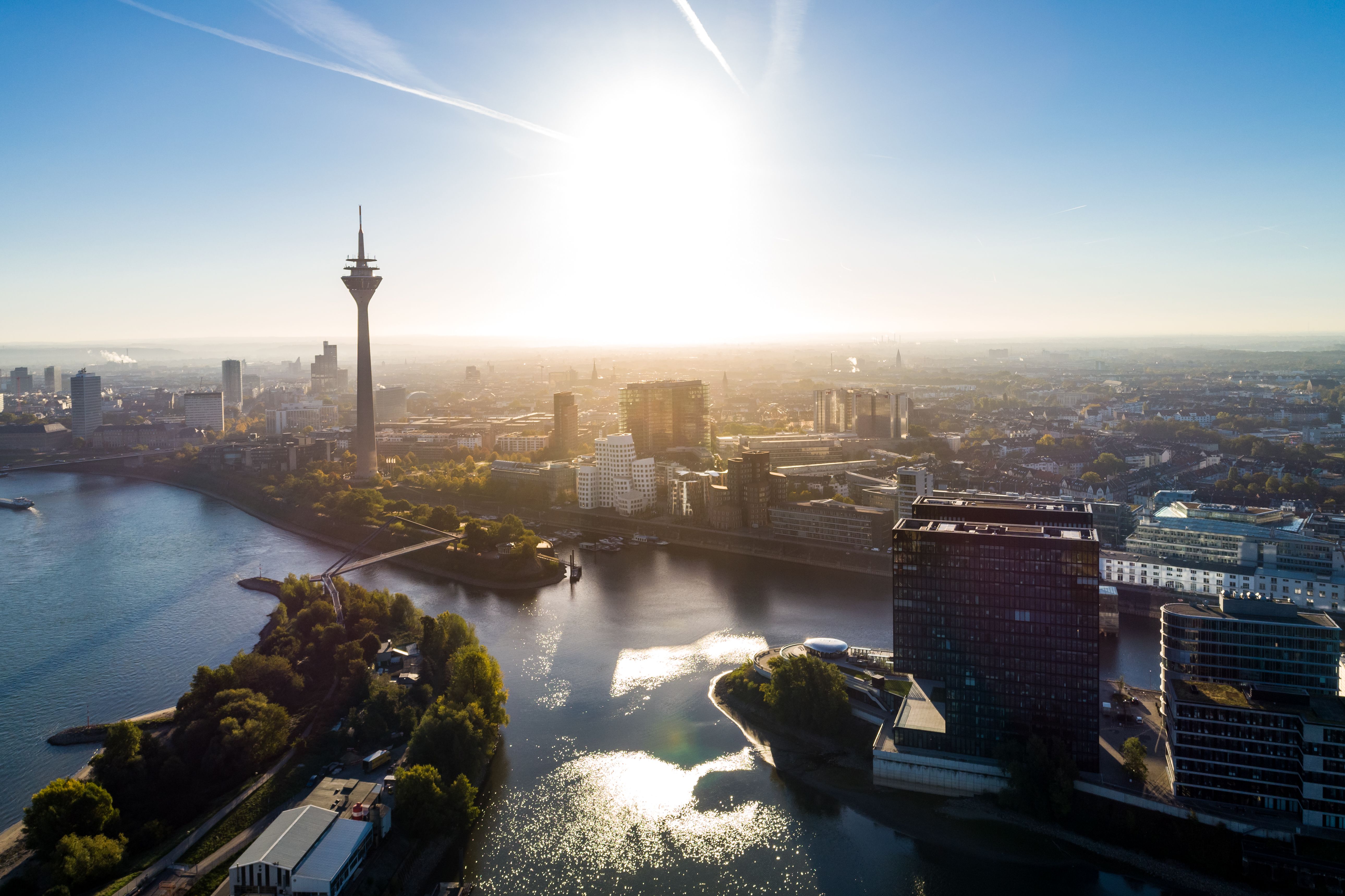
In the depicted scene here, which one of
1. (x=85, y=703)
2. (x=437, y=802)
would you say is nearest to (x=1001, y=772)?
(x=437, y=802)

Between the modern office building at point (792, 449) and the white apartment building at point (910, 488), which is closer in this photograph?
the white apartment building at point (910, 488)

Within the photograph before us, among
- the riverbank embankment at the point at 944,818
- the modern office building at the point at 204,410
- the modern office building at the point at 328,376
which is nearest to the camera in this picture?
the riverbank embankment at the point at 944,818

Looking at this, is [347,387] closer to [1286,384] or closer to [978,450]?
[978,450]

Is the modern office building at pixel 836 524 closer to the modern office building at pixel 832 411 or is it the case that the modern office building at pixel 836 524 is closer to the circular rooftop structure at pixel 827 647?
the circular rooftop structure at pixel 827 647

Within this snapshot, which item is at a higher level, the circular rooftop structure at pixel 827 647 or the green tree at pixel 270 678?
the circular rooftop structure at pixel 827 647

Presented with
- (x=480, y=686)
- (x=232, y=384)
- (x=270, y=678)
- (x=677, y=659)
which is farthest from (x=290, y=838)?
(x=232, y=384)

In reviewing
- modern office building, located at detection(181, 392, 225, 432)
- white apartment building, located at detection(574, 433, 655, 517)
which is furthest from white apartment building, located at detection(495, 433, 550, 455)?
modern office building, located at detection(181, 392, 225, 432)

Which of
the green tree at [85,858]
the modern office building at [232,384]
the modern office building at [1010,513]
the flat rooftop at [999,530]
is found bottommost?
the green tree at [85,858]

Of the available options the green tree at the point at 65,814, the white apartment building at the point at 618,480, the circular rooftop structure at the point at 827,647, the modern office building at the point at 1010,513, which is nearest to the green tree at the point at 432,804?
the green tree at the point at 65,814
